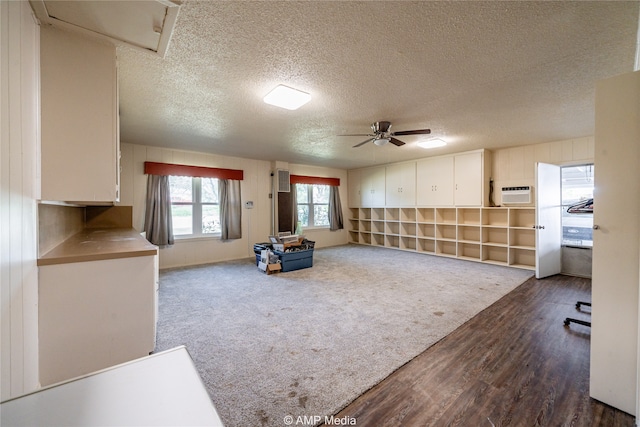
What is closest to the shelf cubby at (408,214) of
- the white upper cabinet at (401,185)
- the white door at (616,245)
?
the white upper cabinet at (401,185)

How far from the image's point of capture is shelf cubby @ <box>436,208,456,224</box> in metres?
5.94

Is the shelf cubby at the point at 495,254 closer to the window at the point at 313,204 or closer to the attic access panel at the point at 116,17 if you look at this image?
the window at the point at 313,204

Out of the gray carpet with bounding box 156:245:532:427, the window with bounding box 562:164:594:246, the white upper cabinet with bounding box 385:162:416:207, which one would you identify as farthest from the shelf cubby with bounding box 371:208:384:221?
the window with bounding box 562:164:594:246

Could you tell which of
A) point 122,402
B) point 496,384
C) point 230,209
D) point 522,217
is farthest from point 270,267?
point 522,217

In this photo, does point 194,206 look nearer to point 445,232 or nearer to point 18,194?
point 18,194

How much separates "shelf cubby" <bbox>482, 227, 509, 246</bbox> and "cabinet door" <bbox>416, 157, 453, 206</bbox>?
3.00ft

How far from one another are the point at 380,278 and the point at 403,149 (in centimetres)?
262

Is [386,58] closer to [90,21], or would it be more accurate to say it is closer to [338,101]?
[338,101]

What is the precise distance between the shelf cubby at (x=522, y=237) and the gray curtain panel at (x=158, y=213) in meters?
6.56

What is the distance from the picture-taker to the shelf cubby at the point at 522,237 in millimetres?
4770

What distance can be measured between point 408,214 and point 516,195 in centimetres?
246

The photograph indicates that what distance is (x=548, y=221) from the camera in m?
4.14

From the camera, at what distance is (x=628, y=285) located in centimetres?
148

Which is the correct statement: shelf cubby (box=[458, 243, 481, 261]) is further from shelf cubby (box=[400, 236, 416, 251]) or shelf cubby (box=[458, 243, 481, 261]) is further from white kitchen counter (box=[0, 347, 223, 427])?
white kitchen counter (box=[0, 347, 223, 427])
